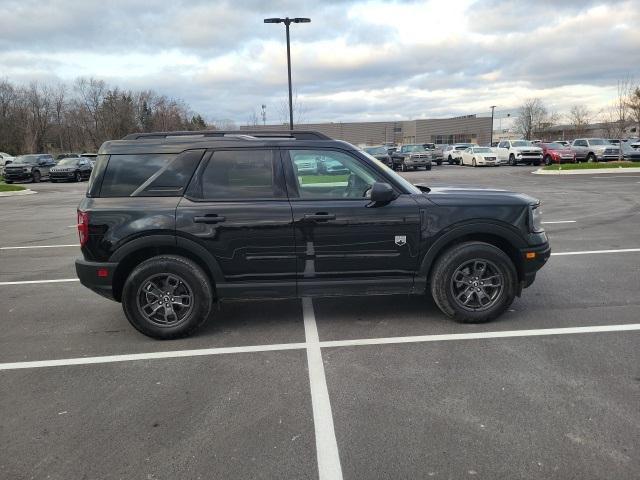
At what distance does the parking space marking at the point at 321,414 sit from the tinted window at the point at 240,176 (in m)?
1.39

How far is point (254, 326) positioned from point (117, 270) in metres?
1.38

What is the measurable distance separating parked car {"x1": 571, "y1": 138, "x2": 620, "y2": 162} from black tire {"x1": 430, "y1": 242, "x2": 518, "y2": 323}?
112 feet

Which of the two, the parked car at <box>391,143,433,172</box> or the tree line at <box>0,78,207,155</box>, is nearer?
the parked car at <box>391,143,433,172</box>

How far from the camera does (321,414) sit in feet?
10.8

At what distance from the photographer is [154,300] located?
4648 mm

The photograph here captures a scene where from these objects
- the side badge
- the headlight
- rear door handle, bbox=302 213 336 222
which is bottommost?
the side badge

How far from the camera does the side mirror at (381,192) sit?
4.50m

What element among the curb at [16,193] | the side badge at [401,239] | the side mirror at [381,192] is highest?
the side mirror at [381,192]

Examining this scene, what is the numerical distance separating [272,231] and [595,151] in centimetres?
3592

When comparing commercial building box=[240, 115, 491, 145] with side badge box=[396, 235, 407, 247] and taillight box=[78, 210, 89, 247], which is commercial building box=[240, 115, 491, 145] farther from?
taillight box=[78, 210, 89, 247]

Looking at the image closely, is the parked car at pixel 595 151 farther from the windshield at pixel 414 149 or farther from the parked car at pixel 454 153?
the windshield at pixel 414 149

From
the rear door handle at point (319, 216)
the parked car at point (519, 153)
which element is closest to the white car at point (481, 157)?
the parked car at point (519, 153)

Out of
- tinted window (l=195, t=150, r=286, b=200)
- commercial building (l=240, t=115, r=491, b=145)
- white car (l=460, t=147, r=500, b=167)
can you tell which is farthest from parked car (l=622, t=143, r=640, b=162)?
commercial building (l=240, t=115, r=491, b=145)

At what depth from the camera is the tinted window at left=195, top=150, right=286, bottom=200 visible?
4.66 m
